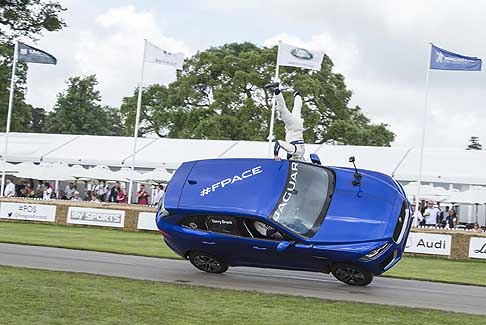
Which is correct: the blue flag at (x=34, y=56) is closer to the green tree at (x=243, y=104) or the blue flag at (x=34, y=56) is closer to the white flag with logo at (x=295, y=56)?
the white flag with logo at (x=295, y=56)

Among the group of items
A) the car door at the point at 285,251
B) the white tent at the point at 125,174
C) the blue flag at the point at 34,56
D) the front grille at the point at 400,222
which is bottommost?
the car door at the point at 285,251

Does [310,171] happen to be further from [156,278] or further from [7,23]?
[7,23]

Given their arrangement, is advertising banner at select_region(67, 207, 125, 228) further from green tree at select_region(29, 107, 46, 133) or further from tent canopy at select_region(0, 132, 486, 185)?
green tree at select_region(29, 107, 46, 133)

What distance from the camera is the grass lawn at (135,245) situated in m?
17.6

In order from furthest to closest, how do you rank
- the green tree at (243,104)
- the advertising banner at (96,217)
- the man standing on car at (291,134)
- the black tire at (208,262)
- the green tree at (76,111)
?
the green tree at (76,111) < the green tree at (243,104) < the advertising banner at (96,217) < the man standing on car at (291,134) < the black tire at (208,262)

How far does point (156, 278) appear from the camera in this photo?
1375cm

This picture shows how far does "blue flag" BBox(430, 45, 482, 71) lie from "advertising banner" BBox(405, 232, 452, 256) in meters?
8.86

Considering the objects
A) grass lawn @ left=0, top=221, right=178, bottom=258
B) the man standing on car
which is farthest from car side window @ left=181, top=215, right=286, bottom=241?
grass lawn @ left=0, top=221, right=178, bottom=258

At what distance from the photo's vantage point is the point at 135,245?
2158 cm

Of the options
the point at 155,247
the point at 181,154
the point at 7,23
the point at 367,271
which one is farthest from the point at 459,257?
the point at 181,154

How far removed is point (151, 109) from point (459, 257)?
4750cm

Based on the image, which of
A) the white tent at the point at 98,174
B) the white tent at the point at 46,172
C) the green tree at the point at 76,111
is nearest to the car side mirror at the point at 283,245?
the white tent at the point at 98,174

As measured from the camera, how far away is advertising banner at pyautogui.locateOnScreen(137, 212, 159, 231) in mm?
27641

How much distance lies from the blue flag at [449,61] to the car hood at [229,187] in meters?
18.1
